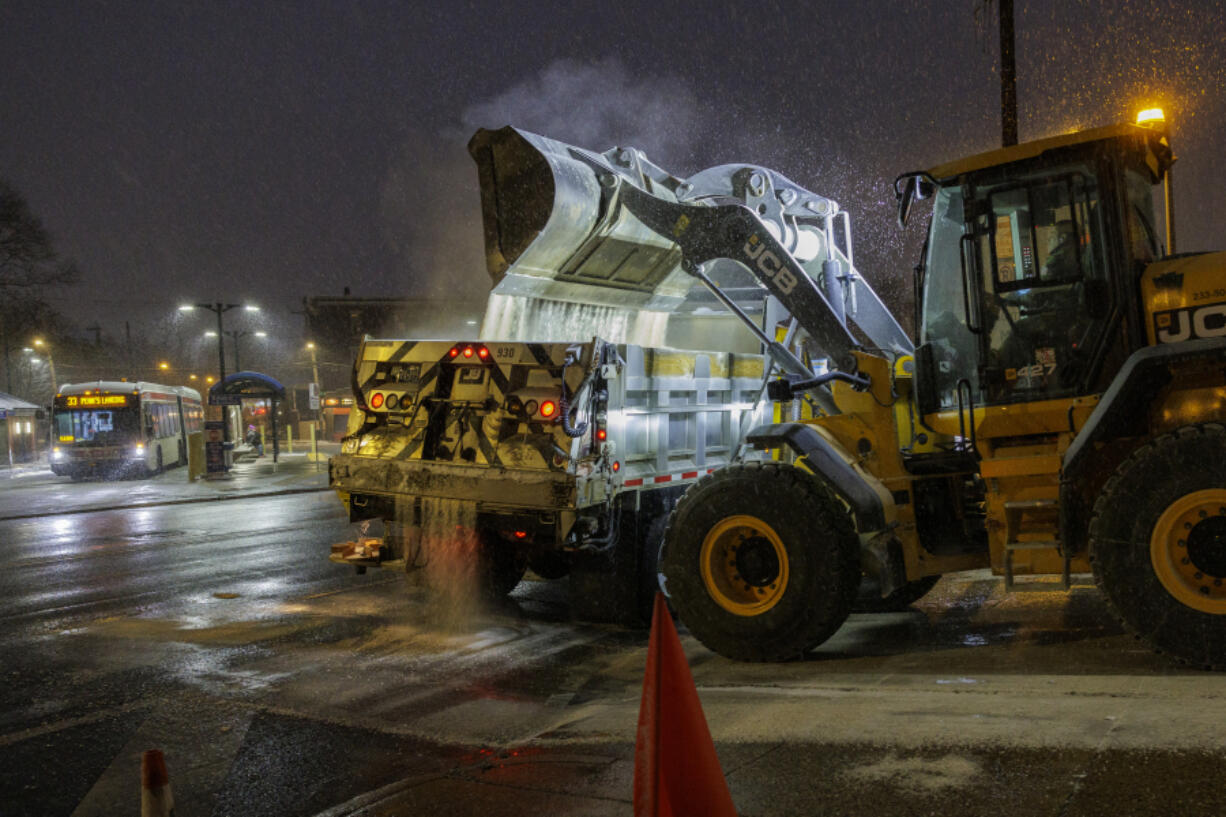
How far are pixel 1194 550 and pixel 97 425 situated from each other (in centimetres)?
3134

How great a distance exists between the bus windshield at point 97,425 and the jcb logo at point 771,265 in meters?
27.7

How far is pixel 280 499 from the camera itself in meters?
21.0

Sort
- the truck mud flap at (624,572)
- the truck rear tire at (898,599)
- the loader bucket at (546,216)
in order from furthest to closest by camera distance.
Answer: the loader bucket at (546,216)
the truck rear tire at (898,599)
the truck mud flap at (624,572)

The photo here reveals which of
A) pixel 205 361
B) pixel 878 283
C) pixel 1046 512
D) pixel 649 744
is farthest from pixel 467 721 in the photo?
pixel 205 361

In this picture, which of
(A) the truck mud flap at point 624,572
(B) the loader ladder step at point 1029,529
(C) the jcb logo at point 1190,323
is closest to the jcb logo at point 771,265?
(A) the truck mud flap at point 624,572

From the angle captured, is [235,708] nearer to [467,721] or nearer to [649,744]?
[467,721]

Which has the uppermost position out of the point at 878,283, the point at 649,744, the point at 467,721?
the point at 878,283

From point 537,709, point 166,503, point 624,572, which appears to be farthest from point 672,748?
point 166,503

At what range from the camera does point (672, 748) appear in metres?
3.12

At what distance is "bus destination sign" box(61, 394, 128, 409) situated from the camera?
30672mm

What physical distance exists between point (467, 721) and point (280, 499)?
16479mm

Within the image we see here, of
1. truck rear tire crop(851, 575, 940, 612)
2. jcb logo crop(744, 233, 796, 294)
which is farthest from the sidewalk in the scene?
jcb logo crop(744, 233, 796, 294)

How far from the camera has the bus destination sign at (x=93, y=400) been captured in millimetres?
30672

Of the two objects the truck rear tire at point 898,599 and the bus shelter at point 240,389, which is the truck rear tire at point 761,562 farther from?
the bus shelter at point 240,389
